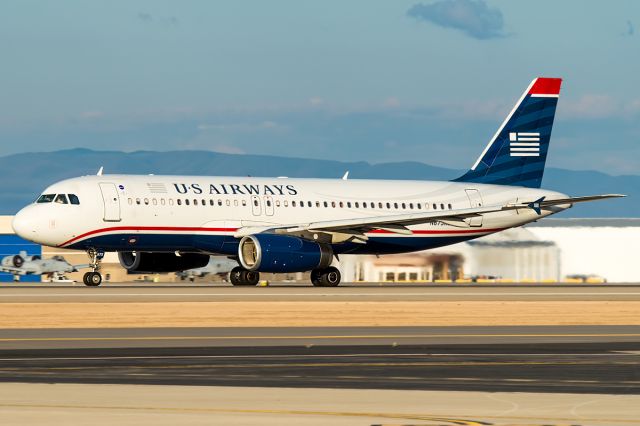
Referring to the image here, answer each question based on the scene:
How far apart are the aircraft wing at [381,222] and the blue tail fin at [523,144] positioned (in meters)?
6.24

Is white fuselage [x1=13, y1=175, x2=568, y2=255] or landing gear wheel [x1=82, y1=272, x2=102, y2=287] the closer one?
white fuselage [x1=13, y1=175, x2=568, y2=255]

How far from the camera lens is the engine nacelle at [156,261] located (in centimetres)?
5631

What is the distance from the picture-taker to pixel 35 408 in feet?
52.9

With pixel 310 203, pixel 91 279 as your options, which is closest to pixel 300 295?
pixel 310 203

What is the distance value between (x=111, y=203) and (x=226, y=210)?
16.3ft

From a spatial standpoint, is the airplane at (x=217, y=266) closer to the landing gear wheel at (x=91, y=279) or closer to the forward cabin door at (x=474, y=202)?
the forward cabin door at (x=474, y=202)

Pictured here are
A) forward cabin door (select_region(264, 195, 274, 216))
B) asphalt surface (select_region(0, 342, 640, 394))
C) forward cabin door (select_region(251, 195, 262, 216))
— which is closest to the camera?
asphalt surface (select_region(0, 342, 640, 394))

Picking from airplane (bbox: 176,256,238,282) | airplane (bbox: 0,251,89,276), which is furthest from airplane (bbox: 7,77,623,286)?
airplane (bbox: 0,251,89,276)

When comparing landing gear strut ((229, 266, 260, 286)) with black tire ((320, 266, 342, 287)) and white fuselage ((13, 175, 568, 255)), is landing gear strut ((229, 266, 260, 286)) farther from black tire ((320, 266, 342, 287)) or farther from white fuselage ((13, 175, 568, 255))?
black tire ((320, 266, 342, 287))

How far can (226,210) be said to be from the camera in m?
54.3

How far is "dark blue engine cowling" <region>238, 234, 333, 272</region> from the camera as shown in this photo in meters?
51.8

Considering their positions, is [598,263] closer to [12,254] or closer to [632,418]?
[12,254]

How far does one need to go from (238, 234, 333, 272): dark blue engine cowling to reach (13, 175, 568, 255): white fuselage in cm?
134

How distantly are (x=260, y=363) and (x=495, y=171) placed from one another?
42.2 m
